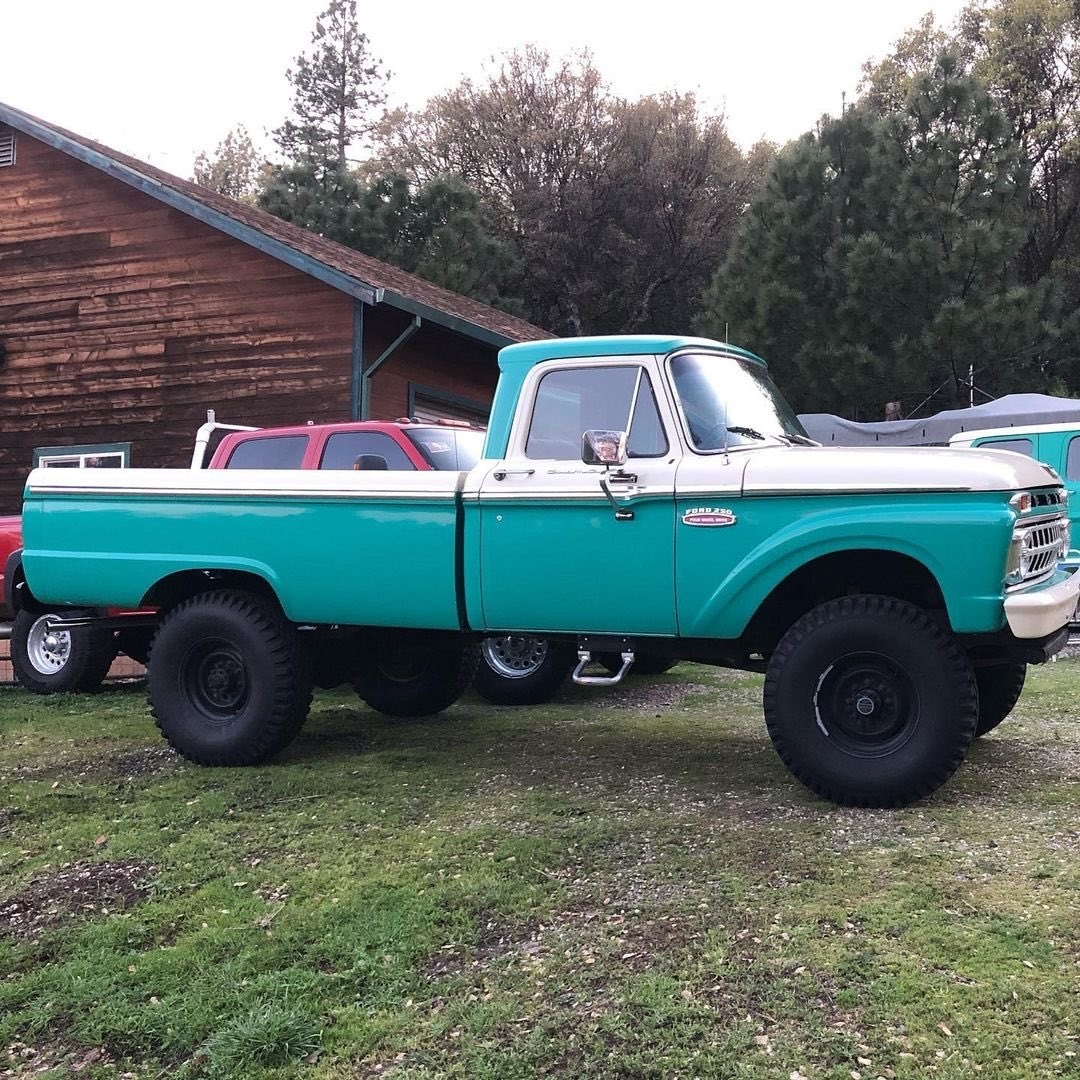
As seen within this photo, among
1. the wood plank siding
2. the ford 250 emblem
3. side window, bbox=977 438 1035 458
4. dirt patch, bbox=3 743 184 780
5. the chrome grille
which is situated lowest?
dirt patch, bbox=3 743 184 780

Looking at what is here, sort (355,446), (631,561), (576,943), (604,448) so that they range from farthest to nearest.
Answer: (355,446) → (631,561) → (604,448) → (576,943)

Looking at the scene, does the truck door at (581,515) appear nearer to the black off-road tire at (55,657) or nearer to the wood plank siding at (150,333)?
the black off-road tire at (55,657)

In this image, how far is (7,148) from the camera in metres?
15.6

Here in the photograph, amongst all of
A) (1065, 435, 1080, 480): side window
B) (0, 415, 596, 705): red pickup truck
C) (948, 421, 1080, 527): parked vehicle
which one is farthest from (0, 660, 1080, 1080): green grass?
(1065, 435, 1080, 480): side window

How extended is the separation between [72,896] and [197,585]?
8.16 ft

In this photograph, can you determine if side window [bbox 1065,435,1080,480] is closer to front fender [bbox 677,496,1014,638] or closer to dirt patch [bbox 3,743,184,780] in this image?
front fender [bbox 677,496,1014,638]

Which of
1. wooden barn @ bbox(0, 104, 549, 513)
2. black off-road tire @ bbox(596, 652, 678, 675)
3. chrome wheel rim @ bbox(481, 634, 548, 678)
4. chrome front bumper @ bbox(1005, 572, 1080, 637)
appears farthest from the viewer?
wooden barn @ bbox(0, 104, 549, 513)

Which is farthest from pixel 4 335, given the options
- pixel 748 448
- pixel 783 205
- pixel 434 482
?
pixel 783 205

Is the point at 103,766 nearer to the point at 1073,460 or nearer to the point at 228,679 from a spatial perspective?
the point at 228,679

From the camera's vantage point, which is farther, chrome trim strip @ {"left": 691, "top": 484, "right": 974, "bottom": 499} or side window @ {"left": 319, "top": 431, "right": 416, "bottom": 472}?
side window @ {"left": 319, "top": 431, "right": 416, "bottom": 472}

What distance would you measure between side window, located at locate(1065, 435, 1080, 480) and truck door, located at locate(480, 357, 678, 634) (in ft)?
25.8

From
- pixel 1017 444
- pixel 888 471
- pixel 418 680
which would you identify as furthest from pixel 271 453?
pixel 1017 444

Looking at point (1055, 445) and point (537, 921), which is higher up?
point (1055, 445)

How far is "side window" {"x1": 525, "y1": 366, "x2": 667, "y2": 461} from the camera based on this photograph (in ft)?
18.5
